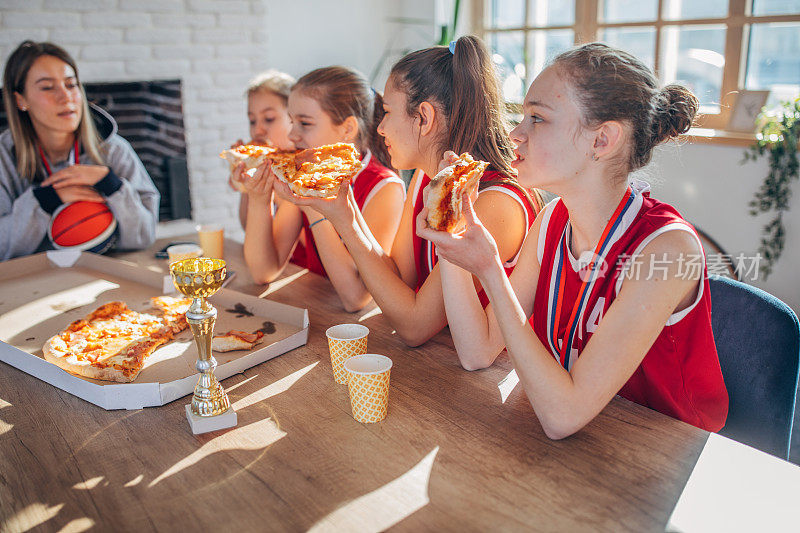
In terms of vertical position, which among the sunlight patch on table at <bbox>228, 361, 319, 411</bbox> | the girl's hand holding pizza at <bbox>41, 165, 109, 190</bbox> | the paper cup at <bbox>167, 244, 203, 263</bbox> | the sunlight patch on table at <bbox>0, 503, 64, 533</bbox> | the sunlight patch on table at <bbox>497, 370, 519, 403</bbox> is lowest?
the sunlight patch on table at <bbox>0, 503, 64, 533</bbox>

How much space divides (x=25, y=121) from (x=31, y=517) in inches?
78.7

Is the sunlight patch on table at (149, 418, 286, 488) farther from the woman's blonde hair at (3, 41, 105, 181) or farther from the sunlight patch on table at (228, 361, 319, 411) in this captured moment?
the woman's blonde hair at (3, 41, 105, 181)

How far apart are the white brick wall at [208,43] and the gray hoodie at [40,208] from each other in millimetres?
1334

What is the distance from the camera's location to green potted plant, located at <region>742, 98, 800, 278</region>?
2.96m

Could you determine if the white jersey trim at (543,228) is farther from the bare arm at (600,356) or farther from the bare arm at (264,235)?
the bare arm at (264,235)

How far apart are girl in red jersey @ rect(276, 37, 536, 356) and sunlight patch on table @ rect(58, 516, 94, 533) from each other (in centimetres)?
73

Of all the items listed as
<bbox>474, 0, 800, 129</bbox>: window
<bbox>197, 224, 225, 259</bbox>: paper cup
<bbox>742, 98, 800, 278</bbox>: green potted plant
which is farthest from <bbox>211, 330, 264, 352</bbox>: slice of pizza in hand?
<bbox>742, 98, 800, 278</bbox>: green potted plant

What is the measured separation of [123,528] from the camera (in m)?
0.89

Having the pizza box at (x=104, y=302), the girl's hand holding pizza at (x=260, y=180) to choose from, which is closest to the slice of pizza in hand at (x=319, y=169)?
the girl's hand holding pizza at (x=260, y=180)

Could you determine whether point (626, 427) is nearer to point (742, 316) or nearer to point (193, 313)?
point (742, 316)

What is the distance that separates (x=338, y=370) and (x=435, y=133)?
2.31 ft

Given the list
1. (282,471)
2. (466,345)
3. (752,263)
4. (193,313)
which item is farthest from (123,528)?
(752,263)

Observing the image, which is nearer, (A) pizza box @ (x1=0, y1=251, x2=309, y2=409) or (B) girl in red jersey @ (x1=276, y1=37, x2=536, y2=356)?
(A) pizza box @ (x1=0, y1=251, x2=309, y2=409)

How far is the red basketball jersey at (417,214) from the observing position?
1.53 m
